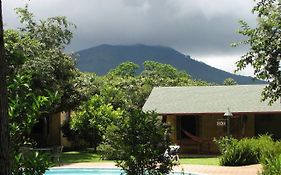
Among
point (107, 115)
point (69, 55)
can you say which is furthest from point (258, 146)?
point (69, 55)

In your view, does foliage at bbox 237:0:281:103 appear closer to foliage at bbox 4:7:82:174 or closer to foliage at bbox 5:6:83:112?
foliage at bbox 4:7:82:174

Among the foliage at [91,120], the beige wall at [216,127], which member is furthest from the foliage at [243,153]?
the foliage at [91,120]

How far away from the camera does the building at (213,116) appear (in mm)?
27984

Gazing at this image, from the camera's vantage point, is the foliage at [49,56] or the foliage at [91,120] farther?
the foliage at [91,120]

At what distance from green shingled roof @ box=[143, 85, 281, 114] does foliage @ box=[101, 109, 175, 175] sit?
15.3 m

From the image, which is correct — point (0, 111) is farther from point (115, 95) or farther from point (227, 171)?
point (115, 95)

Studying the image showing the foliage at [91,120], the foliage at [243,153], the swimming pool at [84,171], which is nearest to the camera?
the swimming pool at [84,171]

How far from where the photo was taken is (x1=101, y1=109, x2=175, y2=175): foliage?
12734 mm

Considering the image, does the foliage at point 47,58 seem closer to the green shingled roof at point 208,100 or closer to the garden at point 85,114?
the garden at point 85,114

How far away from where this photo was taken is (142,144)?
12789mm

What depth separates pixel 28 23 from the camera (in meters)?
31.2

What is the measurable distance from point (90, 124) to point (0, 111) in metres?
25.3

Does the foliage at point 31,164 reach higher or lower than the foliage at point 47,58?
lower

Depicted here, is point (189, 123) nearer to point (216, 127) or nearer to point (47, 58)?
point (216, 127)
